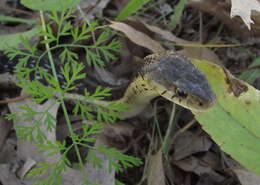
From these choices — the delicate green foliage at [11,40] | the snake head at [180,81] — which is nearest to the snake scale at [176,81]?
the snake head at [180,81]

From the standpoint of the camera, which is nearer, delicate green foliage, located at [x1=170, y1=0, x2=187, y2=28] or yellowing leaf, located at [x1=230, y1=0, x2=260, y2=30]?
yellowing leaf, located at [x1=230, y1=0, x2=260, y2=30]

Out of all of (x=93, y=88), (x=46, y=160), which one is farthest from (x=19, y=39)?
(x=46, y=160)

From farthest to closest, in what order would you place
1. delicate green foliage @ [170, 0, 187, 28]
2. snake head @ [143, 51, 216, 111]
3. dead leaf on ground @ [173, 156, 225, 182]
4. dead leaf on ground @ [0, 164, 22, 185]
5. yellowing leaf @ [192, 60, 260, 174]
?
delicate green foliage @ [170, 0, 187, 28]
dead leaf on ground @ [173, 156, 225, 182]
dead leaf on ground @ [0, 164, 22, 185]
snake head @ [143, 51, 216, 111]
yellowing leaf @ [192, 60, 260, 174]

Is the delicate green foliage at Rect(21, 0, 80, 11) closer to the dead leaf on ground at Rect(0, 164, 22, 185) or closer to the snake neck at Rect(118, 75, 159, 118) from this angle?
the snake neck at Rect(118, 75, 159, 118)

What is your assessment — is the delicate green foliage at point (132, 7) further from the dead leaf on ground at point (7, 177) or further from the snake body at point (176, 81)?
the dead leaf on ground at point (7, 177)

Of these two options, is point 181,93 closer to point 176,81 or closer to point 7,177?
point 176,81

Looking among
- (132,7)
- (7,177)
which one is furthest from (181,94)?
(7,177)

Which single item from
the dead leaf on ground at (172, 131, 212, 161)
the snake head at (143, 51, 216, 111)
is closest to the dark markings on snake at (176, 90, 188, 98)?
the snake head at (143, 51, 216, 111)
